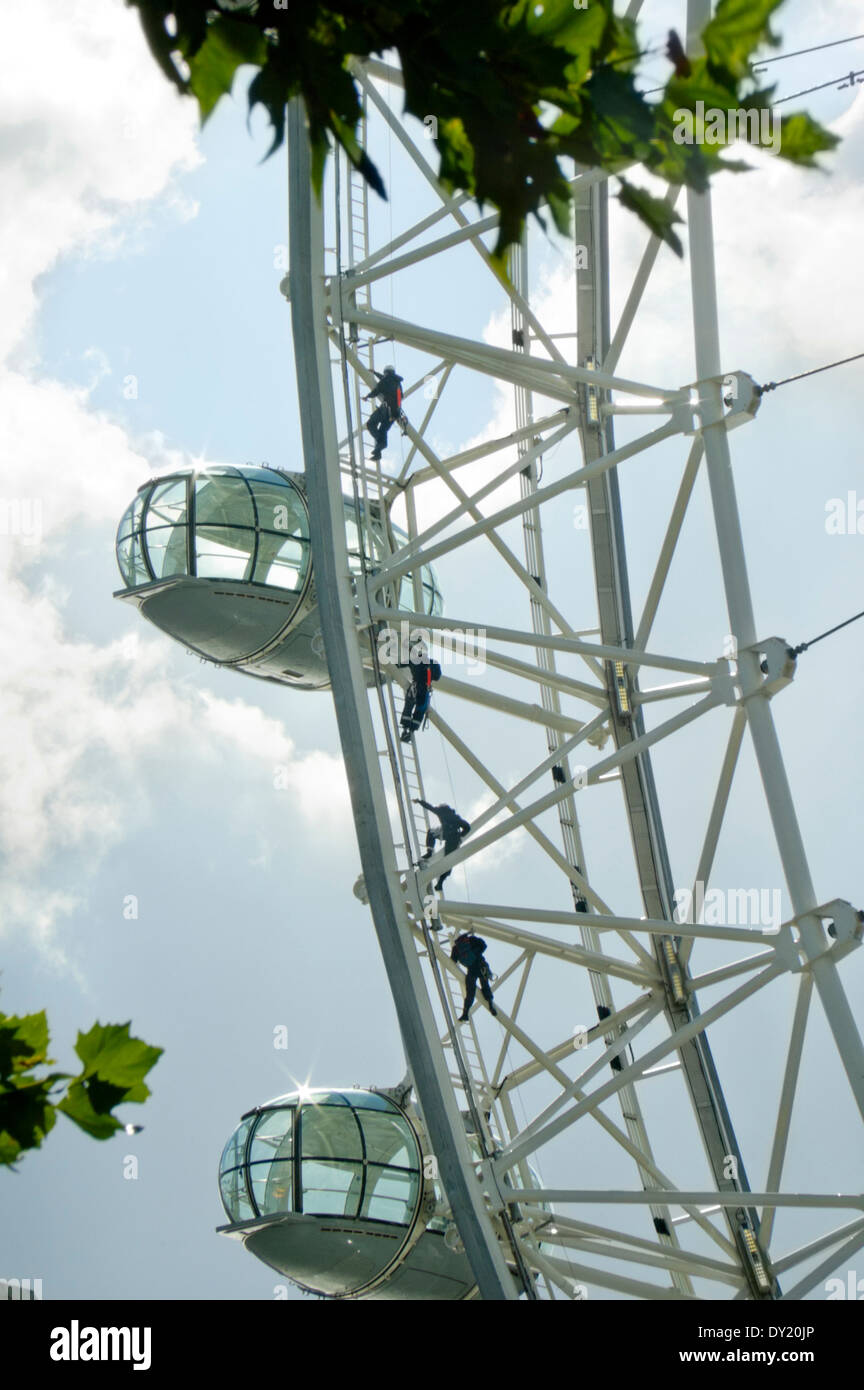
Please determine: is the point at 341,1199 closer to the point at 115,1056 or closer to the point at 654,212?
the point at 115,1056

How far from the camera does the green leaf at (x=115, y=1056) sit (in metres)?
3.20

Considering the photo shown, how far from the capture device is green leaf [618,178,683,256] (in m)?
2.67

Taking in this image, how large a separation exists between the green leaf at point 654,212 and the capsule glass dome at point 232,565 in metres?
14.5

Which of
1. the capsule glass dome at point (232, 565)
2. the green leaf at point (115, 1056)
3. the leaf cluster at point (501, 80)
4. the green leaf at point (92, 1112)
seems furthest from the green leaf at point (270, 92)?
the capsule glass dome at point (232, 565)

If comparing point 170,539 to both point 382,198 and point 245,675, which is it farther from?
point 382,198

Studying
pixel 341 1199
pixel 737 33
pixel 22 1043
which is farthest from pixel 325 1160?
pixel 737 33

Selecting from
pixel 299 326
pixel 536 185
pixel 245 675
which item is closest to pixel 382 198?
pixel 536 185

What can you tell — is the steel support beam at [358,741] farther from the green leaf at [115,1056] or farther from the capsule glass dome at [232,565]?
the green leaf at [115,1056]

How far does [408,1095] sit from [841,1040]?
9462 millimetres

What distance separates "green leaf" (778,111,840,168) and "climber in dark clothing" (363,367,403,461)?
44.5ft

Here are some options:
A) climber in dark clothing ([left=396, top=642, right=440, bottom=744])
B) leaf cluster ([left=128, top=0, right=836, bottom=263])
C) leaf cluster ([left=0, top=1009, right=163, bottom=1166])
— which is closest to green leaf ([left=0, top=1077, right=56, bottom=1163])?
leaf cluster ([left=0, top=1009, right=163, bottom=1166])

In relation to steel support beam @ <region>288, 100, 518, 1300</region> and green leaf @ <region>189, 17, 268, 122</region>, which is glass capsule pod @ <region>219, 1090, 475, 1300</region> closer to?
steel support beam @ <region>288, 100, 518, 1300</region>
